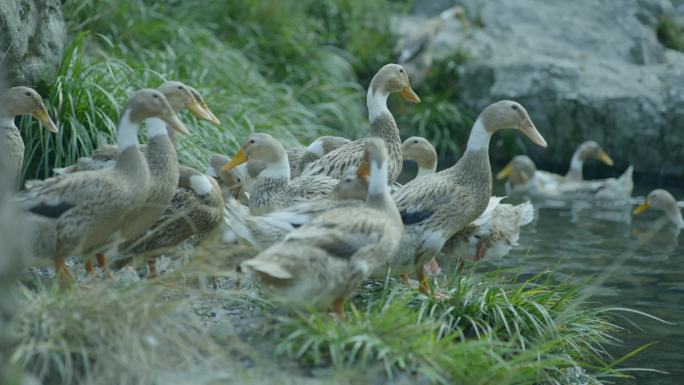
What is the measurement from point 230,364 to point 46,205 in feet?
4.44

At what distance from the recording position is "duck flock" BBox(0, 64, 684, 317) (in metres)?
4.66

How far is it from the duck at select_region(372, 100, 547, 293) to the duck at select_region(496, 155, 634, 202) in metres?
6.10

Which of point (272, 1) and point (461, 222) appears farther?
point (272, 1)

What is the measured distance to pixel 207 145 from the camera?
8516 millimetres

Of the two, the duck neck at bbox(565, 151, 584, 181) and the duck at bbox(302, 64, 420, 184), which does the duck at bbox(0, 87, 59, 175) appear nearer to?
the duck at bbox(302, 64, 420, 184)

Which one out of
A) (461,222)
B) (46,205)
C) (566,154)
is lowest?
(566,154)

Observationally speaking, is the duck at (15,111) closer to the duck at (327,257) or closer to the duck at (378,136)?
the duck at (378,136)

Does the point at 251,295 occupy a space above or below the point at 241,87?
above

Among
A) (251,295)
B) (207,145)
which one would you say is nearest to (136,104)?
(251,295)

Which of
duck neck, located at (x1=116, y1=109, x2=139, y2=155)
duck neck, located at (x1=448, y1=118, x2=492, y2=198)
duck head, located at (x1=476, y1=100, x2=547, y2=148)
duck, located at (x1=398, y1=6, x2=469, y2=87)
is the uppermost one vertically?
duck neck, located at (x1=116, y1=109, x2=139, y2=155)

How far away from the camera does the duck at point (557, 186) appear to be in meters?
11.8

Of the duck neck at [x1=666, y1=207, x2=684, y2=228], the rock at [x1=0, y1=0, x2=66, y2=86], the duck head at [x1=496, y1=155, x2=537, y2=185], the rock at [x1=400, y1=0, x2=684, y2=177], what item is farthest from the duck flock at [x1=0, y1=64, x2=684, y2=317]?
the rock at [x1=400, y1=0, x2=684, y2=177]

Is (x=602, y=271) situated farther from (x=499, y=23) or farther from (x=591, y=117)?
(x=499, y=23)

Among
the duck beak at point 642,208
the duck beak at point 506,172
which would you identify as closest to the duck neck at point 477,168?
the duck beak at point 642,208
